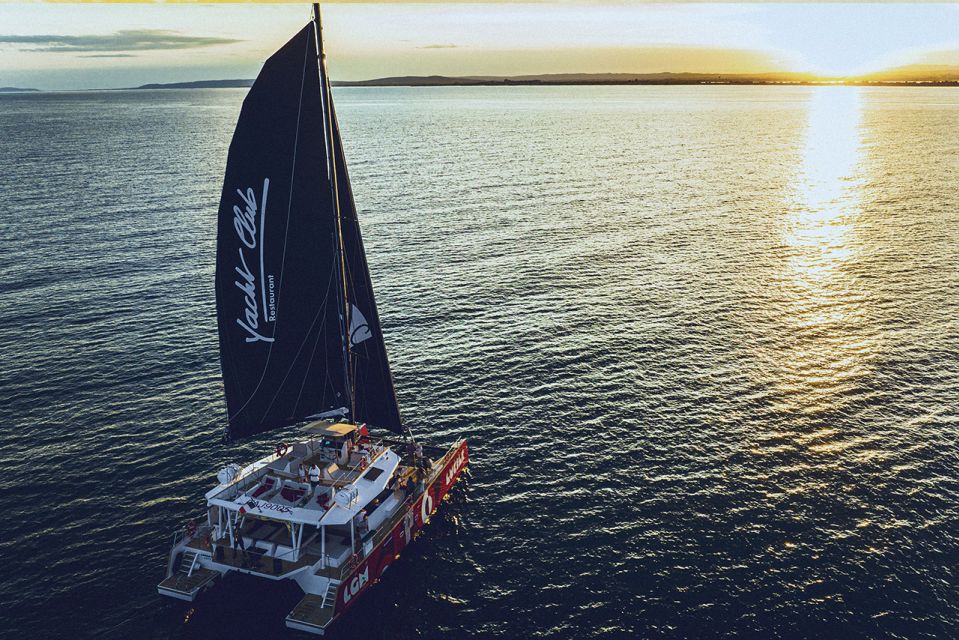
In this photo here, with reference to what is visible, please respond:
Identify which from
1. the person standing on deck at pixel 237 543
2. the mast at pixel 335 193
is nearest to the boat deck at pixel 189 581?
the person standing on deck at pixel 237 543

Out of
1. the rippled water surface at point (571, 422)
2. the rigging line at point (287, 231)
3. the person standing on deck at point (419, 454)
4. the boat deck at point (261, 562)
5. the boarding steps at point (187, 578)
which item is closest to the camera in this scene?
the rigging line at point (287, 231)

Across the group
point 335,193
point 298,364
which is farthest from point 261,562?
point 335,193

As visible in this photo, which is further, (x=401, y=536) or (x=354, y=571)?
(x=401, y=536)

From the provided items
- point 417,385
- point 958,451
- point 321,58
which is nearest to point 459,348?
point 417,385

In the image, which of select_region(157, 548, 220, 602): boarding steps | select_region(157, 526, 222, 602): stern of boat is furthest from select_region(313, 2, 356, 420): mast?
select_region(157, 548, 220, 602): boarding steps

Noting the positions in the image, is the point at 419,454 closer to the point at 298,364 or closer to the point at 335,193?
the point at 298,364

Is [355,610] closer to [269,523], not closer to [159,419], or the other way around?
[269,523]

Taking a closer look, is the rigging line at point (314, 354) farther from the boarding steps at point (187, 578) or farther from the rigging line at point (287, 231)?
the boarding steps at point (187, 578)
